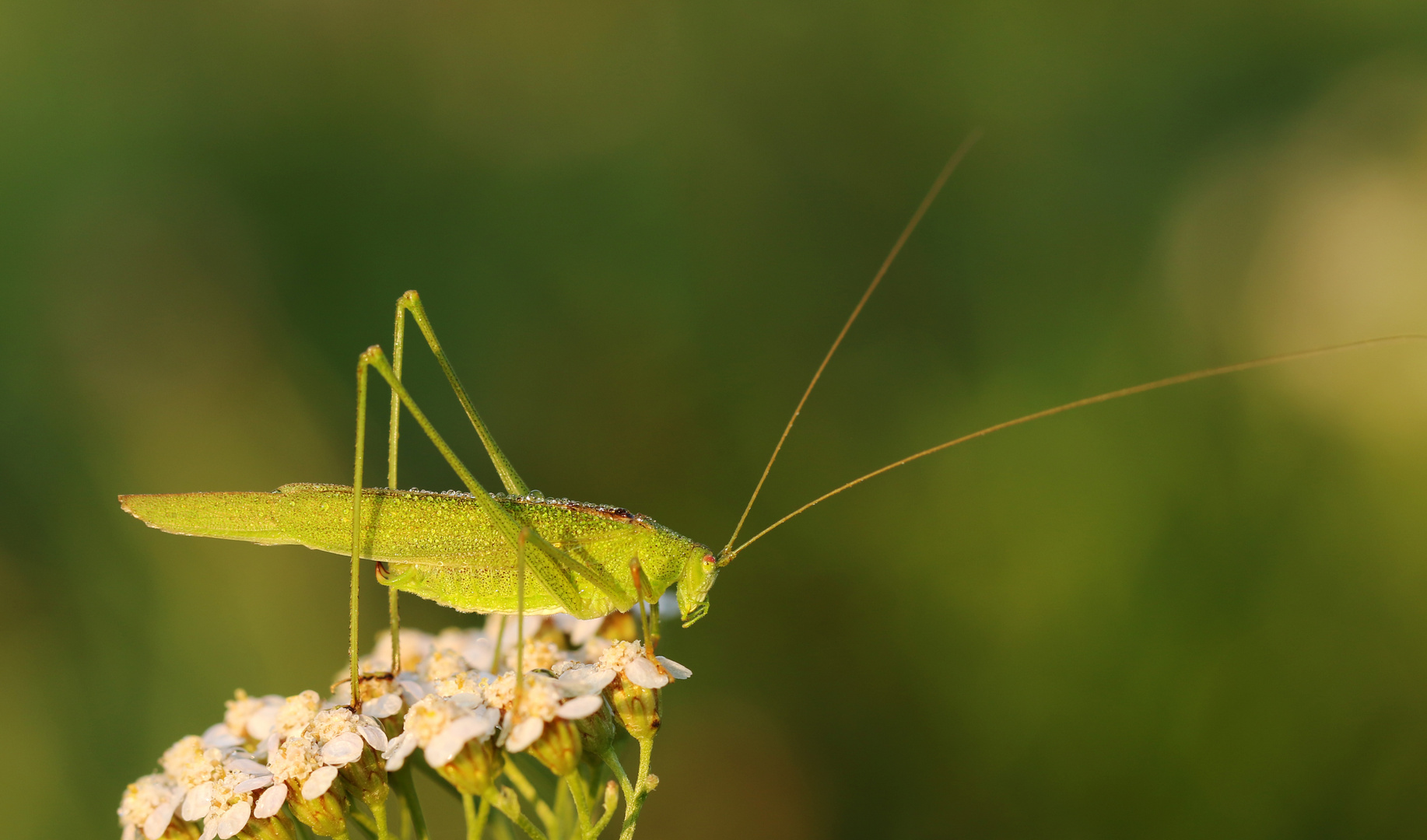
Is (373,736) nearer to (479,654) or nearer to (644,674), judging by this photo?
(479,654)

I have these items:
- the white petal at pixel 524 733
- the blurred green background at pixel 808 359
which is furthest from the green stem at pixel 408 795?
the blurred green background at pixel 808 359

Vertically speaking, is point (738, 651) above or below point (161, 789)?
below

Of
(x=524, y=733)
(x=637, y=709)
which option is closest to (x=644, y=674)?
(x=637, y=709)

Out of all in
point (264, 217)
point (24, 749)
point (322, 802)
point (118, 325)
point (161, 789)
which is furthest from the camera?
point (264, 217)

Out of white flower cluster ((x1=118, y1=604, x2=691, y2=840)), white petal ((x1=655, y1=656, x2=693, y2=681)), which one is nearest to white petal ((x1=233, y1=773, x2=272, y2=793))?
white flower cluster ((x1=118, y1=604, x2=691, y2=840))

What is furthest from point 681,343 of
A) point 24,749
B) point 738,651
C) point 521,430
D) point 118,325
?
point 24,749

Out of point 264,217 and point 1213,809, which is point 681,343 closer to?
point 264,217
